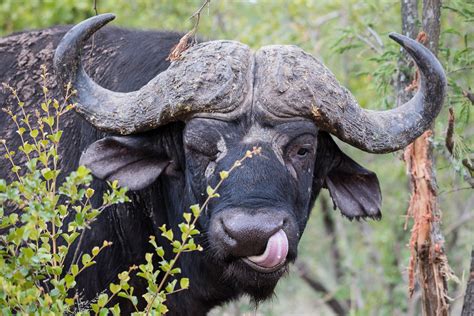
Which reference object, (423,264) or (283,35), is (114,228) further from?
(283,35)

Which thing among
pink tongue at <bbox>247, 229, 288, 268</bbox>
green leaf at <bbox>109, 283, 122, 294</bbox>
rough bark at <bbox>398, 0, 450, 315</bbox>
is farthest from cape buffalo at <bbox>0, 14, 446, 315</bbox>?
green leaf at <bbox>109, 283, 122, 294</bbox>

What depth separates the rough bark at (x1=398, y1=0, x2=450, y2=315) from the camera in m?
6.77

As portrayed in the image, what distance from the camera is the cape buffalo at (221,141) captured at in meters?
5.61

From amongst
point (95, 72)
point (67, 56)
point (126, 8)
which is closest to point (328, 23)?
point (126, 8)

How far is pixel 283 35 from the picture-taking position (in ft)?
39.6

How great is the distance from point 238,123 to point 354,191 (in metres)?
1.30

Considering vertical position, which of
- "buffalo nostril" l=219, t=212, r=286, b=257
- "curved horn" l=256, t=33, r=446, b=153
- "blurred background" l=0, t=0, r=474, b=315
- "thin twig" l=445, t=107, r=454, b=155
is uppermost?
"curved horn" l=256, t=33, r=446, b=153

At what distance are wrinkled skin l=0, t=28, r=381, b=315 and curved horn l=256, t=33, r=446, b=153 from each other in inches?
4.8

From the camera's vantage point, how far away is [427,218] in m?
6.86

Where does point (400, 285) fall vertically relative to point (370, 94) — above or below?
below

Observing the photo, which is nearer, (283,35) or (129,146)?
(129,146)

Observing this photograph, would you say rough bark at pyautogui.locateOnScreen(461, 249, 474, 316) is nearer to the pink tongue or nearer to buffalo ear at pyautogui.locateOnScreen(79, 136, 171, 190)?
the pink tongue

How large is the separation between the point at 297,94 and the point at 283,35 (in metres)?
6.21

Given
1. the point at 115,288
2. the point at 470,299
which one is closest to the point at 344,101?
the point at 470,299
